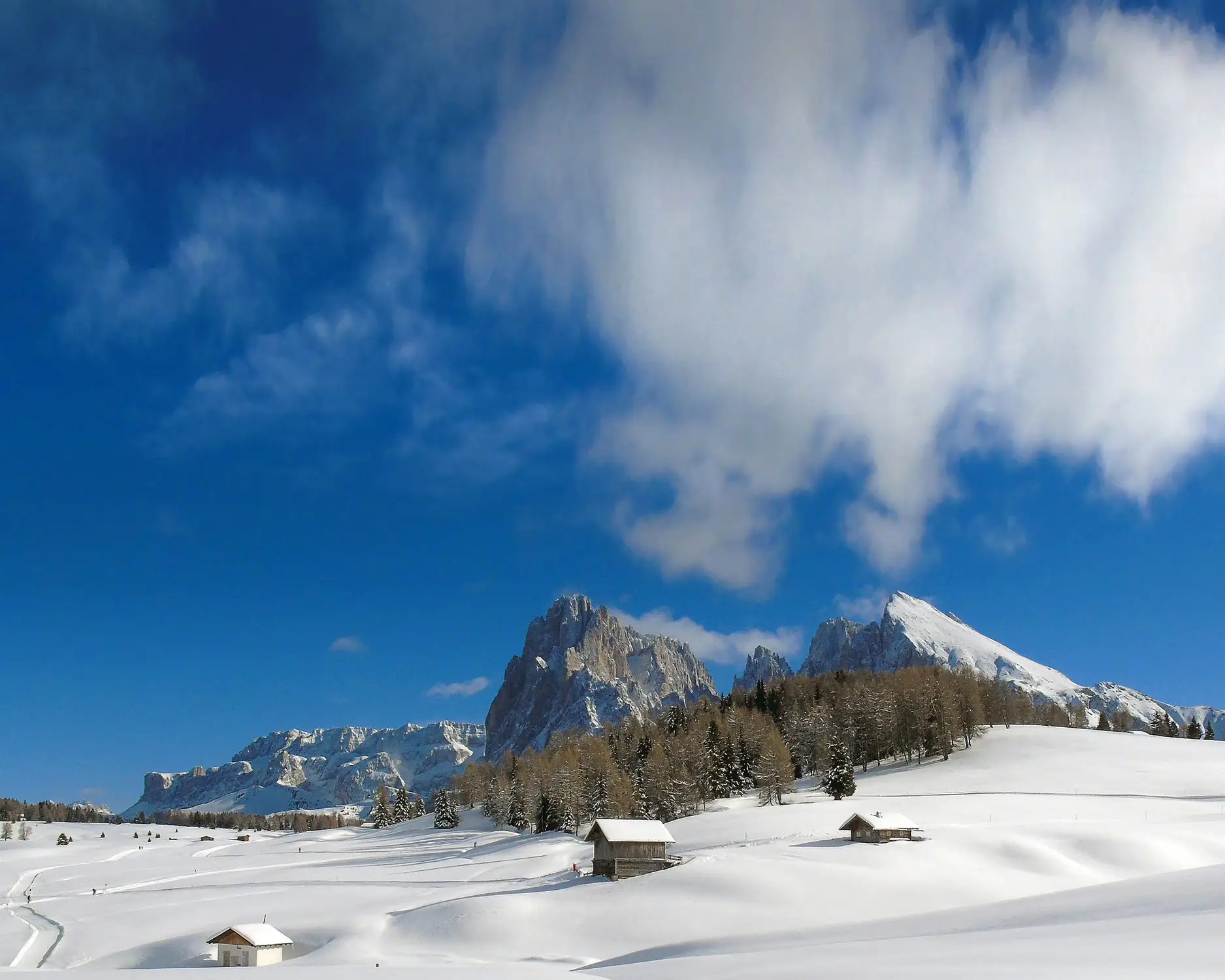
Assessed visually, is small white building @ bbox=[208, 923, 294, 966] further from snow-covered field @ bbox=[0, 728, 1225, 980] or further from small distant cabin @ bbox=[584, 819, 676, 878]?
small distant cabin @ bbox=[584, 819, 676, 878]

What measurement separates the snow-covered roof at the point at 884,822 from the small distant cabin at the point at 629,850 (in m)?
12.5

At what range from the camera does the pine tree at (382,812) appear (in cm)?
15788

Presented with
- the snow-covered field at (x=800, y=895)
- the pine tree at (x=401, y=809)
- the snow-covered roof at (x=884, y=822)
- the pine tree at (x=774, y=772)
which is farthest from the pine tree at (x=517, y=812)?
the snow-covered roof at (x=884, y=822)

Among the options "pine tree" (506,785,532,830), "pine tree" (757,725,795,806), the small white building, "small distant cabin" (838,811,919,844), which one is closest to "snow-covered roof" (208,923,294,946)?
the small white building

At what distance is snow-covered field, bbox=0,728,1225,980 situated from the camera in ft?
73.3

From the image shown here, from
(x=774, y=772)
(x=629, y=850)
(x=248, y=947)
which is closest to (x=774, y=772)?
(x=774, y=772)

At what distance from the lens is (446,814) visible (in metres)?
130

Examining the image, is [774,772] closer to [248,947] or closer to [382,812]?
[248,947]

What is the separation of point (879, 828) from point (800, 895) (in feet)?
40.7

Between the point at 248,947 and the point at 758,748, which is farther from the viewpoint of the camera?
the point at 758,748

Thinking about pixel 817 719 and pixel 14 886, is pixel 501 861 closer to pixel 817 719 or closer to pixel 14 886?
pixel 817 719

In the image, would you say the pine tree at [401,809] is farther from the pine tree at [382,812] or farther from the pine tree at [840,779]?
the pine tree at [840,779]

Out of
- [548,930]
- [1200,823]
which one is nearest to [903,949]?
[548,930]

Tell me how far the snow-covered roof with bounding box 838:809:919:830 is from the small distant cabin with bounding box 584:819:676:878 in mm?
12537
